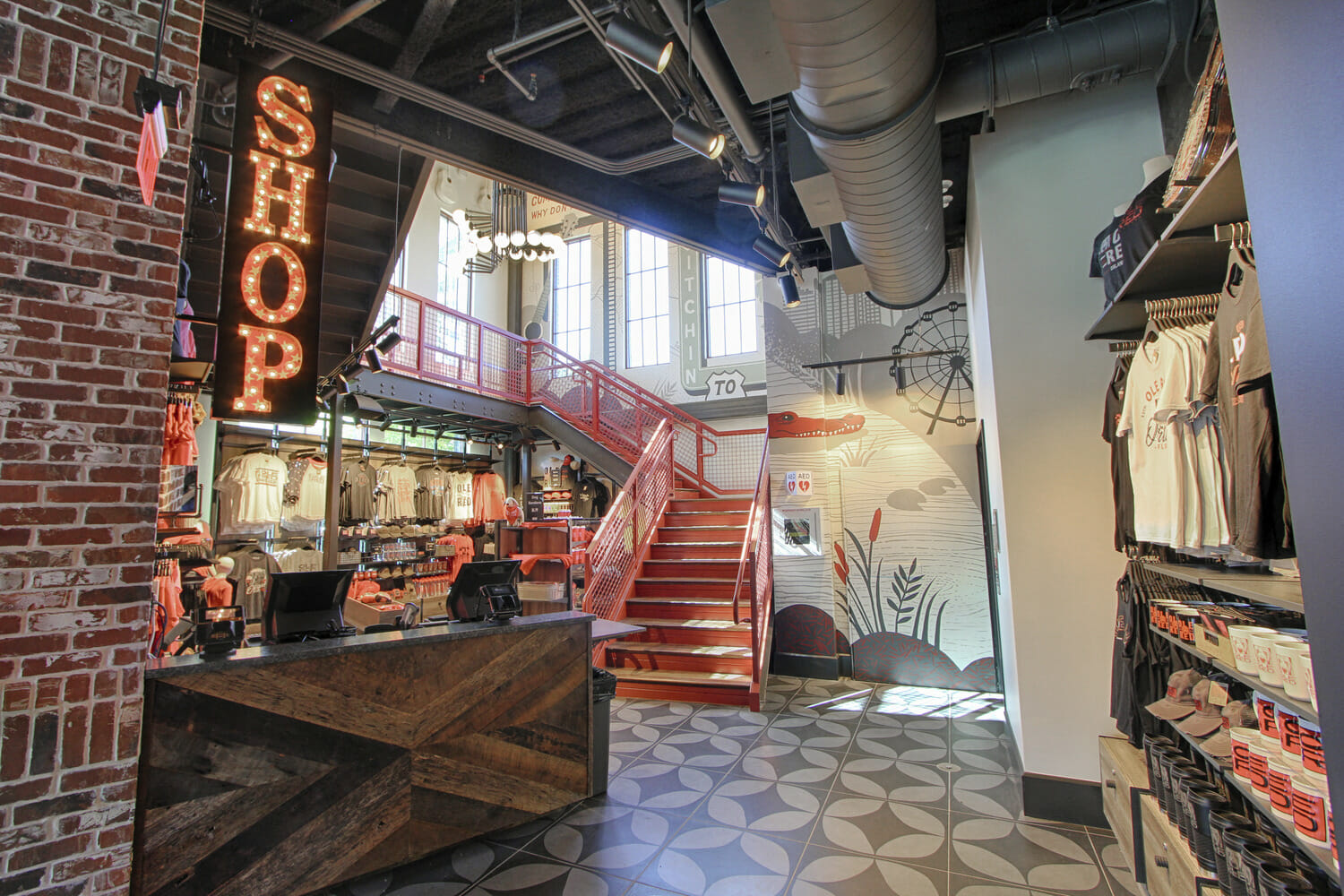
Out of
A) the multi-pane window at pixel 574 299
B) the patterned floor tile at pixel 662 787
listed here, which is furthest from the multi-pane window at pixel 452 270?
the patterned floor tile at pixel 662 787

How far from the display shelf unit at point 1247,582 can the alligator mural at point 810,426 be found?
409 centimetres

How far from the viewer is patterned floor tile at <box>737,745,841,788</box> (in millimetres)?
3842

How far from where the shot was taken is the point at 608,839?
312 centimetres

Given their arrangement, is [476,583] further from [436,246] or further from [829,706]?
[436,246]

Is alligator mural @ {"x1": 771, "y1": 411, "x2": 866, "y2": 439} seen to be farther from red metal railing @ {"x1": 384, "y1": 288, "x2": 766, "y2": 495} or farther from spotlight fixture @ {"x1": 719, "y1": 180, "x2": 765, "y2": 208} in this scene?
spotlight fixture @ {"x1": 719, "y1": 180, "x2": 765, "y2": 208}

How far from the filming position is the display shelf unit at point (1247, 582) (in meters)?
1.55

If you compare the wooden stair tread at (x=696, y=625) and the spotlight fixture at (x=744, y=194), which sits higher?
the spotlight fixture at (x=744, y=194)

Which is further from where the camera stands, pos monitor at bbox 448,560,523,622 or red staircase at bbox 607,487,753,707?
red staircase at bbox 607,487,753,707

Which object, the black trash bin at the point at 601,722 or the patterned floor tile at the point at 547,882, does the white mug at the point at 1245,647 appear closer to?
the patterned floor tile at the point at 547,882

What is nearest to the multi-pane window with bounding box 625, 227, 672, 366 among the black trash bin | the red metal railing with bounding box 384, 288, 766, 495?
the red metal railing with bounding box 384, 288, 766, 495

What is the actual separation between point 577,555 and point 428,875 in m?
5.22

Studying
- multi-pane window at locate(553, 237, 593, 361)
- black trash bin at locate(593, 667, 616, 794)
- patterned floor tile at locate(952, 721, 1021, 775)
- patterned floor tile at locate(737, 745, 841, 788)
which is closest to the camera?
black trash bin at locate(593, 667, 616, 794)

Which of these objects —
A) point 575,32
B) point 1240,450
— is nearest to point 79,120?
point 575,32

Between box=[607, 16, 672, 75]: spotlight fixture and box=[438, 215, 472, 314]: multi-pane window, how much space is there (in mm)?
9410
